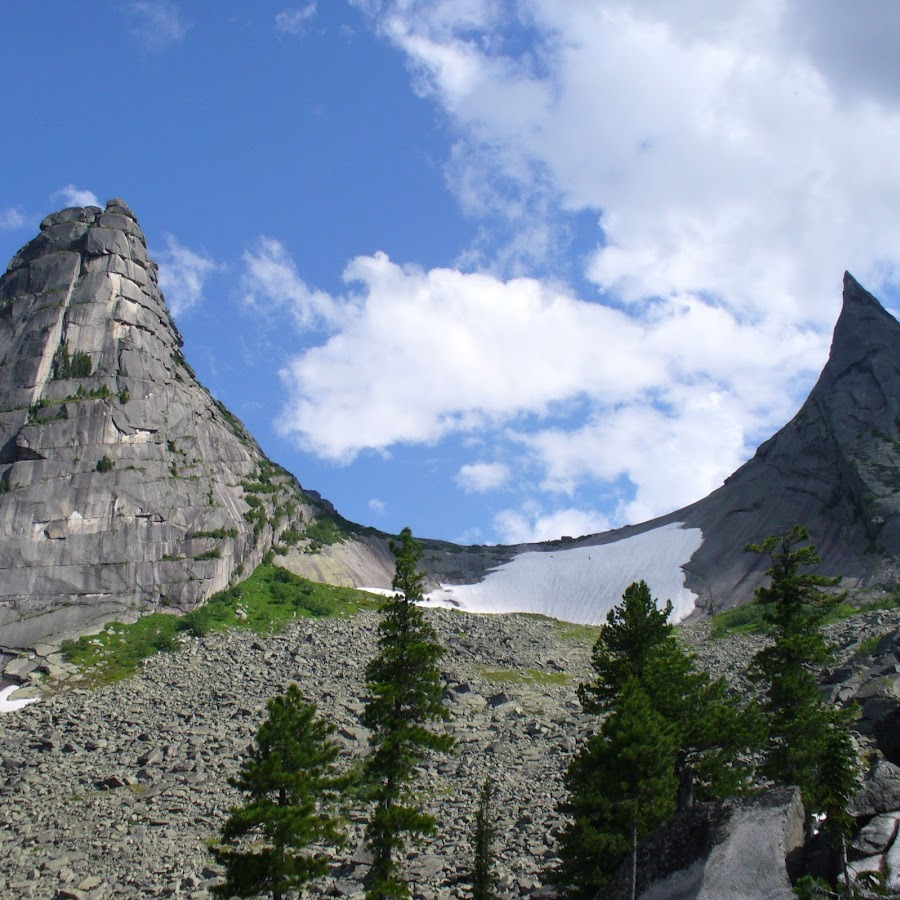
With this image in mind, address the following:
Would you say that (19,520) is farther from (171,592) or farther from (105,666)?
(105,666)

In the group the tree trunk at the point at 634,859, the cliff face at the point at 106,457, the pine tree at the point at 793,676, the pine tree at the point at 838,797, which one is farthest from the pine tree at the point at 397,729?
the cliff face at the point at 106,457

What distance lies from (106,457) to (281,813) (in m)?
56.9

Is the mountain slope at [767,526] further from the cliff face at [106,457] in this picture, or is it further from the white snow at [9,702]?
the white snow at [9,702]

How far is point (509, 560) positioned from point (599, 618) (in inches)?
1156

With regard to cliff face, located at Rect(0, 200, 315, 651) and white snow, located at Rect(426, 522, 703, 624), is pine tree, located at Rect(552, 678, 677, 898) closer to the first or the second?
cliff face, located at Rect(0, 200, 315, 651)

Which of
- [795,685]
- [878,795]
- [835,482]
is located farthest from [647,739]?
[835,482]

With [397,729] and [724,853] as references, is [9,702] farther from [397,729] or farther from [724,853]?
[724,853]

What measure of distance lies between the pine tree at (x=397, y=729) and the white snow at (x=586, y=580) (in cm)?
6533

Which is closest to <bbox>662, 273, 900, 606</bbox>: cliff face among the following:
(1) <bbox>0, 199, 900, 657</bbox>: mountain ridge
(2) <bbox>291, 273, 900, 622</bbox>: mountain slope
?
(2) <bbox>291, 273, 900, 622</bbox>: mountain slope

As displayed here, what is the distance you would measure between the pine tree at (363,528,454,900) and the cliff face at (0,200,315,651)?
41393 mm

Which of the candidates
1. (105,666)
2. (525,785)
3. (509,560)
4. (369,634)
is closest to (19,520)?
(105,666)

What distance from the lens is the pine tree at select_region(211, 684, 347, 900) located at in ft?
90.9

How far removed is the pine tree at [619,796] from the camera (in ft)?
91.0

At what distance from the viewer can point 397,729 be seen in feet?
100.0
